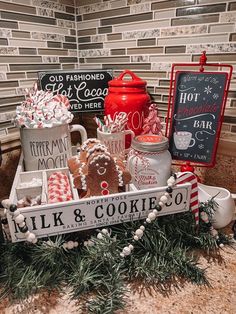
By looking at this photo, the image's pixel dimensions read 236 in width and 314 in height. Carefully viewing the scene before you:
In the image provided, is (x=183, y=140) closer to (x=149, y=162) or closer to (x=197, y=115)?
(x=197, y=115)

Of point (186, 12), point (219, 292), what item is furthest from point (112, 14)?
point (219, 292)

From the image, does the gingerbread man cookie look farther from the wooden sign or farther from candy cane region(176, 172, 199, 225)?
candy cane region(176, 172, 199, 225)

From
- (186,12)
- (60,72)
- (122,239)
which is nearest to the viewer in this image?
(122,239)

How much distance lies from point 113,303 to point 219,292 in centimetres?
25

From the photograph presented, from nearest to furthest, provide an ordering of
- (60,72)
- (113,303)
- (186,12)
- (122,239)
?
(113,303), (122,239), (186,12), (60,72)

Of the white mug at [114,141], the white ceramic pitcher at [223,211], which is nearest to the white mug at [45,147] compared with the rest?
the white mug at [114,141]

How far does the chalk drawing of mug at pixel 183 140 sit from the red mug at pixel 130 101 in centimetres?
15

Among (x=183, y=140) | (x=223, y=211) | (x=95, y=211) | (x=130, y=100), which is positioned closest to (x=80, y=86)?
(x=130, y=100)

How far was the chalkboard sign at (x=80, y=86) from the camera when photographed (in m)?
1.02

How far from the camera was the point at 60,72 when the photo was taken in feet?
3.37

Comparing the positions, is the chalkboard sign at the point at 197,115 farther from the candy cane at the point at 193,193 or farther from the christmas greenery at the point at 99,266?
the christmas greenery at the point at 99,266

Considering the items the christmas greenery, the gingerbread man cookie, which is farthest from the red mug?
the christmas greenery

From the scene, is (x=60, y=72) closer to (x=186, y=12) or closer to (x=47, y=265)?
(x=186, y=12)

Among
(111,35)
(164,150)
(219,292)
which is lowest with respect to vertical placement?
(219,292)
